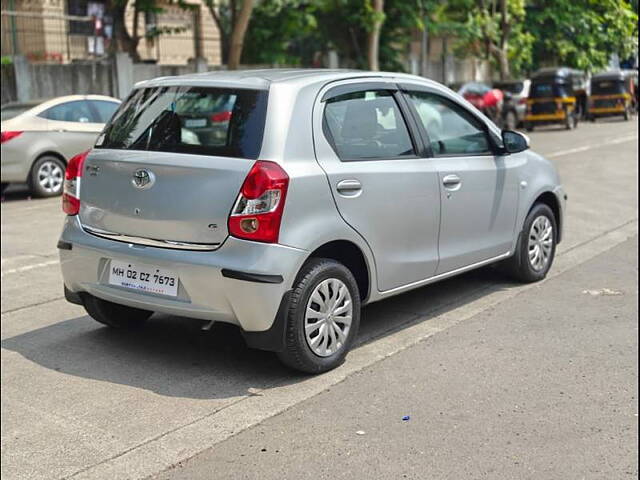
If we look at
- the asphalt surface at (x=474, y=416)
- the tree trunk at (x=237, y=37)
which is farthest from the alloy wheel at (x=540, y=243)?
the tree trunk at (x=237, y=37)

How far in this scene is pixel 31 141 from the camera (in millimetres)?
13797

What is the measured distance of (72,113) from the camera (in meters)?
14.5

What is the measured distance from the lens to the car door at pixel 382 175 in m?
5.36

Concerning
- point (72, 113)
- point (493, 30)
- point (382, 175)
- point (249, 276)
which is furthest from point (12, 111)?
point (493, 30)

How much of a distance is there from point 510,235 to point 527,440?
2.88 meters

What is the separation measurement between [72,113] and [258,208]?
10.4 metres

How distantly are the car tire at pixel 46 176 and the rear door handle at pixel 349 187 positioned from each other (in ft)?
31.3

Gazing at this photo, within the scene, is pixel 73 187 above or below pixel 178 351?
above

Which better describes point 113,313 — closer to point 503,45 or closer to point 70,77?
point 70,77

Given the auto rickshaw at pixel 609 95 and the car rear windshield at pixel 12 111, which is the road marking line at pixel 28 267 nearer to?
the car rear windshield at pixel 12 111

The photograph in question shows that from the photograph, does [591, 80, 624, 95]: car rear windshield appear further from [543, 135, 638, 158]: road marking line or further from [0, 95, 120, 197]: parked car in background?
[0, 95, 120, 197]: parked car in background

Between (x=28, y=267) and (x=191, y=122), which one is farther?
(x=28, y=267)

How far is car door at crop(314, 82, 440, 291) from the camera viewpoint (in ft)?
17.6

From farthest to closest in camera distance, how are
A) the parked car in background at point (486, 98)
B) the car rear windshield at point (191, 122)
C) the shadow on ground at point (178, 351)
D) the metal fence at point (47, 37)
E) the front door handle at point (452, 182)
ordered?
the parked car in background at point (486, 98) < the metal fence at point (47, 37) < the front door handle at point (452, 182) < the shadow on ground at point (178, 351) < the car rear windshield at point (191, 122)
